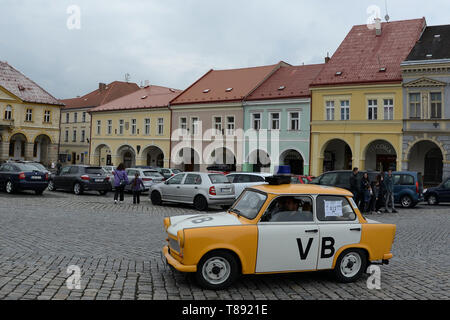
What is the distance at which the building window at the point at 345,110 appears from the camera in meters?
34.7

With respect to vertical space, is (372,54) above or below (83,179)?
above

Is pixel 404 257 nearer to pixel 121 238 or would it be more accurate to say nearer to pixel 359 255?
pixel 359 255

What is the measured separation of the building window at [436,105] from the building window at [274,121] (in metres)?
12.0

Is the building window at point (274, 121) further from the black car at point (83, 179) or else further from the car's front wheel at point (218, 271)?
the car's front wheel at point (218, 271)

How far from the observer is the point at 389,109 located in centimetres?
3288

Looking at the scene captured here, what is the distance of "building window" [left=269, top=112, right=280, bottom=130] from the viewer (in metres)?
38.5

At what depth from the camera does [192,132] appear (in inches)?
1731

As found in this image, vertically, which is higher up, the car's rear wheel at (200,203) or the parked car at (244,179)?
the parked car at (244,179)

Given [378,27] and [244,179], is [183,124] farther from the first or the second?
[244,179]

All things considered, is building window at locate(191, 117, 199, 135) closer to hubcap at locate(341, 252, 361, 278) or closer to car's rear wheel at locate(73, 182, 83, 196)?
car's rear wheel at locate(73, 182, 83, 196)

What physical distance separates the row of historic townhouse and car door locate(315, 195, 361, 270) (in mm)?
26751

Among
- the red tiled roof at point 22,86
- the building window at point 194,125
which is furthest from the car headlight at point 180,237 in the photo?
the red tiled roof at point 22,86

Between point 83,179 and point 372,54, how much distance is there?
949 inches

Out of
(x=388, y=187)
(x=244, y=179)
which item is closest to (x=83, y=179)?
(x=244, y=179)
